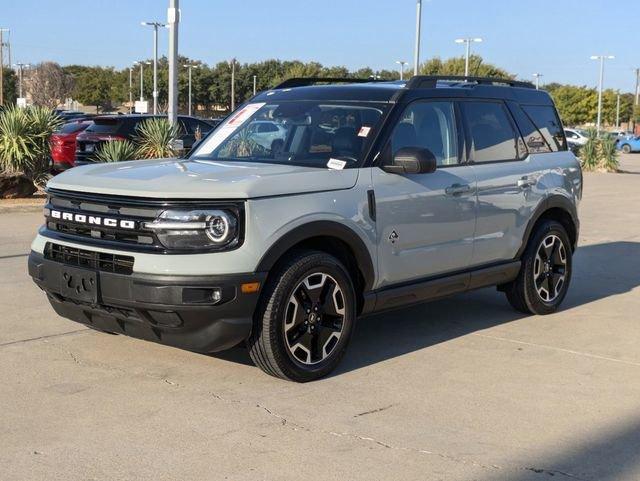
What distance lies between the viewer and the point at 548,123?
766 cm

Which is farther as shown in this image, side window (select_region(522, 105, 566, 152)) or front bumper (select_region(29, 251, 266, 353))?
side window (select_region(522, 105, 566, 152))

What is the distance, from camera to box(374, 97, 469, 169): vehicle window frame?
5.85 m

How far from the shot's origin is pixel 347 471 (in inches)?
160

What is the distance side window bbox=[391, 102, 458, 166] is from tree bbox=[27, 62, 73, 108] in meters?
81.5

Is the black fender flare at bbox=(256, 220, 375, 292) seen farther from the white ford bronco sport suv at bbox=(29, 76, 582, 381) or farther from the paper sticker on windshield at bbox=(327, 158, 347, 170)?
the paper sticker on windshield at bbox=(327, 158, 347, 170)

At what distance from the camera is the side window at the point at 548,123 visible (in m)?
7.49

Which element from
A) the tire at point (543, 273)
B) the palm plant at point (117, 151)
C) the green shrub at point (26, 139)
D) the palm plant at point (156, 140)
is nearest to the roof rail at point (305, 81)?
the tire at point (543, 273)

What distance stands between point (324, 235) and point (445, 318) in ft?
7.84

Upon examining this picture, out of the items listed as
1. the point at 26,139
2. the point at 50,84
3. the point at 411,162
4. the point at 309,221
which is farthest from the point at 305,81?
the point at 50,84

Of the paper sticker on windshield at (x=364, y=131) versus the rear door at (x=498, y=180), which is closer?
the paper sticker on windshield at (x=364, y=131)

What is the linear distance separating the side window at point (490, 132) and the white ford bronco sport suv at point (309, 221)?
17 mm

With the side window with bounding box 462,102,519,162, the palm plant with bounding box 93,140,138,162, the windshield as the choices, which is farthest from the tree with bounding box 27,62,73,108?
the side window with bounding box 462,102,519,162

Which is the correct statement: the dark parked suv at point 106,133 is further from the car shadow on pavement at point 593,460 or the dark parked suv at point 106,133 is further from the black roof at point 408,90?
the car shadow on pavement at point 593,460

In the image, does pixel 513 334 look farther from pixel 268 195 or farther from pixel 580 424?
pixel 268 195
